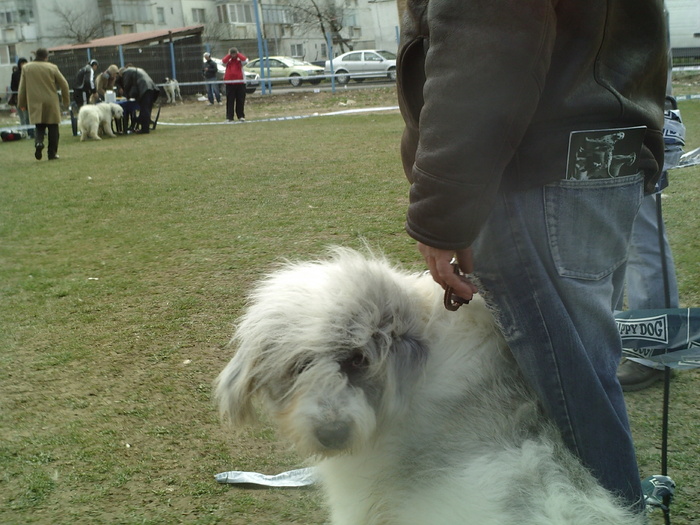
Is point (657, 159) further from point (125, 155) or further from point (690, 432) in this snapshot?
point (125, 155)

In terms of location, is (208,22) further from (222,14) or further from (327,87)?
(327,87)

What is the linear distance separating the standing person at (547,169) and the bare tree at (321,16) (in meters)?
47.1

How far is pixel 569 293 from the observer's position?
1.75 meters

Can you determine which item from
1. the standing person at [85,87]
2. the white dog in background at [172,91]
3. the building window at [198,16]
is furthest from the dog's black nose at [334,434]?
the building window at [198,16]

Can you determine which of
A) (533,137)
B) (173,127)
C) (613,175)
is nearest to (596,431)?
(613,175)

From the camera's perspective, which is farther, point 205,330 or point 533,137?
point 205,330

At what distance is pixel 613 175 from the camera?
5.71ft

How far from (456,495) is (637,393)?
1.90 meters

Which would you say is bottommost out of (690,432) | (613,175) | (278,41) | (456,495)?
(690,432)

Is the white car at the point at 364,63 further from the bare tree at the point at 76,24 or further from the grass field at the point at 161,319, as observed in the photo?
the bare tree at the point at 76,24

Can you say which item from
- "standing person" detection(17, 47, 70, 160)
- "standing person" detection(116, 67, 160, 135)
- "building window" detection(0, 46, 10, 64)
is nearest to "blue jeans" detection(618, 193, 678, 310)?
"standing person" detection(17, 47, 70, 160)

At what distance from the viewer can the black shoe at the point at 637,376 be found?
3277mm

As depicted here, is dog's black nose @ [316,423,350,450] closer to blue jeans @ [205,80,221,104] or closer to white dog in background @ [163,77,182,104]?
blue jeans @ [205,80,221,104]

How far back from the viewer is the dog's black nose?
1.69 m
